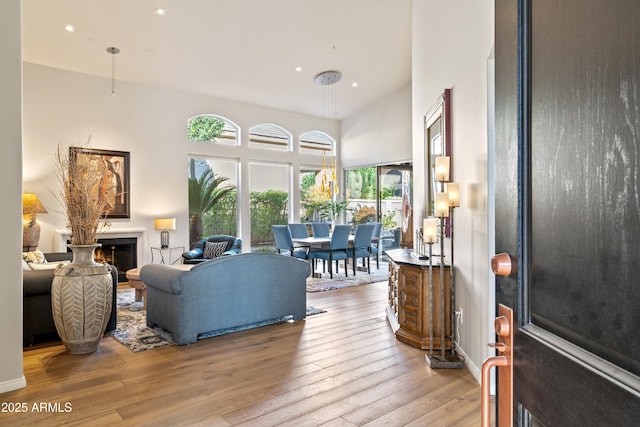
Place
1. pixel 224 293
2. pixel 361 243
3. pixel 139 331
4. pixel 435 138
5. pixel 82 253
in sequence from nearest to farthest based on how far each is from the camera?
pixel 82 253 → pixel 224 293 → pixel 139 331 → pixel 435 138 → pixel 361 243

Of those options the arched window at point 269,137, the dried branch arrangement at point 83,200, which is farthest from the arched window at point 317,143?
the dried branch arrangement at point 83,200

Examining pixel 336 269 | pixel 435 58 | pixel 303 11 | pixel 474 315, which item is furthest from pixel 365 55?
pixel 474 315

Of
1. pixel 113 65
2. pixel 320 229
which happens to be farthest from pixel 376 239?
pixel 113 65

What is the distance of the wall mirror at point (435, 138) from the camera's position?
150 inches

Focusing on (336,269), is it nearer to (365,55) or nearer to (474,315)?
(365,55)

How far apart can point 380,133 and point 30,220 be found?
704 cm

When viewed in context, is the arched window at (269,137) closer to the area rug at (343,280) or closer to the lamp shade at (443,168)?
the area rug at (343,280)

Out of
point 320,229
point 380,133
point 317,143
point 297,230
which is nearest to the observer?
point 297,230

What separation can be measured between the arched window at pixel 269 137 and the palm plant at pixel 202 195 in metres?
1.16

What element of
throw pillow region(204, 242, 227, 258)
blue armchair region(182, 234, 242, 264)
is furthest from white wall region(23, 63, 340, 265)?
throw pillow region(204, 242, 227, 258)

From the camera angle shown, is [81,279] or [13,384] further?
[81,279]

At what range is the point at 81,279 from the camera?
3.54 metres

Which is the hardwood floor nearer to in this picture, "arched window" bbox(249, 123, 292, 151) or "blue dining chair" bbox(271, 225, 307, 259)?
"blue dining chair" bbox(271, 225, 307, 259)

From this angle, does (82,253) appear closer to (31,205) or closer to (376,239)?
(31,205)
